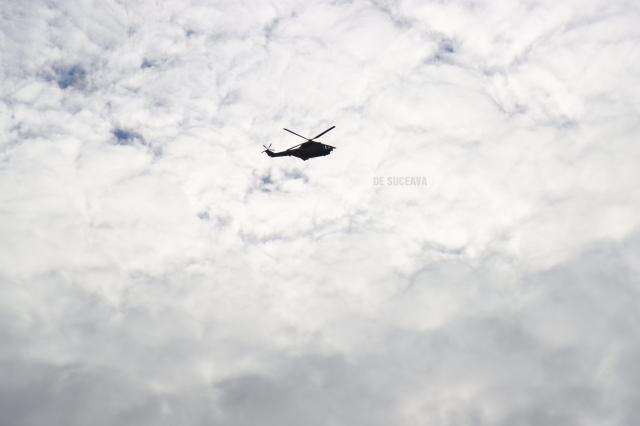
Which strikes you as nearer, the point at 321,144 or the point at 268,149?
the point at 321,144

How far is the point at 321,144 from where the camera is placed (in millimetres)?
60312

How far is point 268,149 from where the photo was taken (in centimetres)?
6494

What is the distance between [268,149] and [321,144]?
953 cm
